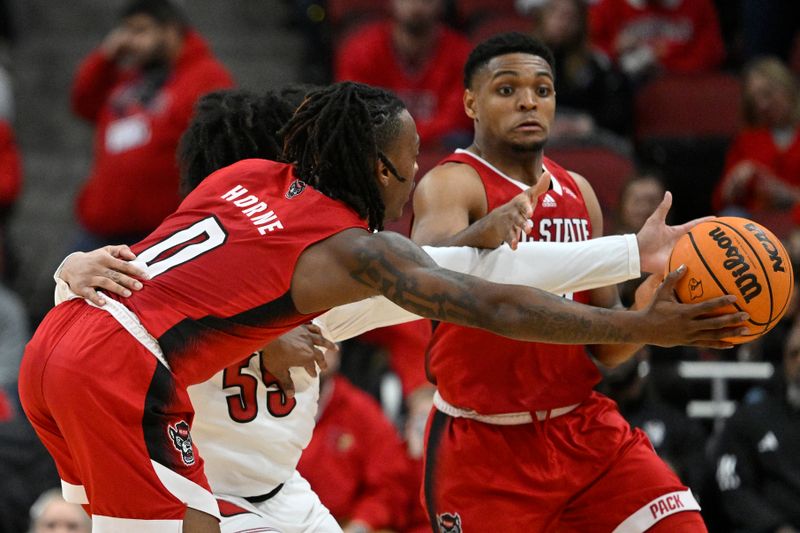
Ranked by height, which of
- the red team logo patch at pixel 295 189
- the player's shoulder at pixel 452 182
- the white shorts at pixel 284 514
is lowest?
the white shorts at pixel 284 514

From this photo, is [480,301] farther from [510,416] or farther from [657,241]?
[510,416]

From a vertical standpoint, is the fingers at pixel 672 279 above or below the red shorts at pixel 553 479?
above

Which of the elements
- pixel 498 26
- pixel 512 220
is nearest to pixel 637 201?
pixel 498 26

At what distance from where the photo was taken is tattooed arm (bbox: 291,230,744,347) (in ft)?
13.9

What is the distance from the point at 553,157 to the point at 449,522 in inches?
187

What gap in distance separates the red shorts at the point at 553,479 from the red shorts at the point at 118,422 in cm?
121

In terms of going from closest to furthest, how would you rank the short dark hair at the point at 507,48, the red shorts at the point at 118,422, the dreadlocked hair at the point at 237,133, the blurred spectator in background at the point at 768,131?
the red shorts at the point at 118,422, the dreadlocked hair at the point at 237,133, the short dark hair at the point at 507,48, the blurred spectator in background at the point at 768,131

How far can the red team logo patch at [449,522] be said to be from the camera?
515cm

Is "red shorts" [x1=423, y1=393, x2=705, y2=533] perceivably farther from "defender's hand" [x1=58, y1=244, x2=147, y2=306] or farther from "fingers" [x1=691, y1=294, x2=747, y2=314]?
"defender's hand" [x1=58, y1=244, x2=147, y2=306]

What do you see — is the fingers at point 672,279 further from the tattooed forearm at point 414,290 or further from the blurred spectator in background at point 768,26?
A: the blurred spectator in background at point 768,26

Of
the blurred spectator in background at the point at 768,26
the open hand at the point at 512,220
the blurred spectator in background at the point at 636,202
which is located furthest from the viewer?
the blurred spectator in background at the point at 768,26

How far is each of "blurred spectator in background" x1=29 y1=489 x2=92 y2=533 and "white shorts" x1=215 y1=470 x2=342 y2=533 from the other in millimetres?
2805

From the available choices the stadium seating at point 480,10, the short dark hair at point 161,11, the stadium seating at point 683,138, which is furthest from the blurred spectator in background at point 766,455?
the short dark hair at point 161,11

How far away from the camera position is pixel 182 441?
4270 millimetres
